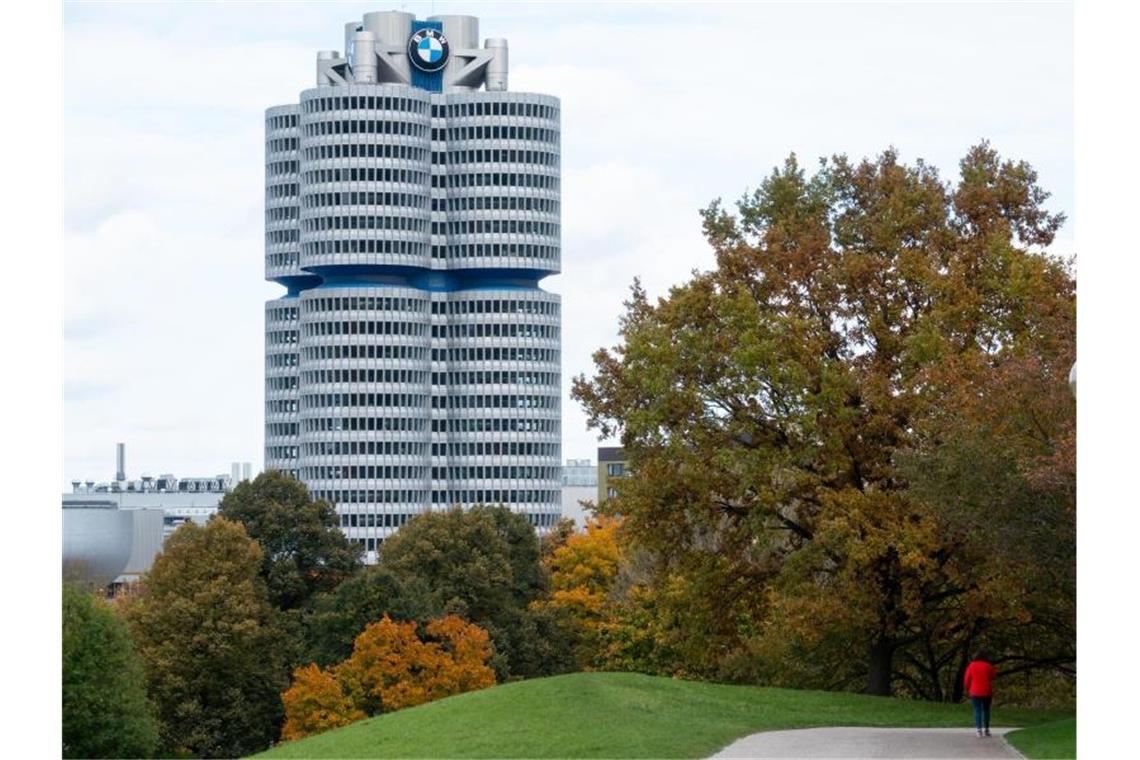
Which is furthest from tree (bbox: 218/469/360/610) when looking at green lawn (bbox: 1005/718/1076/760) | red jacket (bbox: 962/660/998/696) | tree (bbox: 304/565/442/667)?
red jacket (bbox: 962/660/998/696)

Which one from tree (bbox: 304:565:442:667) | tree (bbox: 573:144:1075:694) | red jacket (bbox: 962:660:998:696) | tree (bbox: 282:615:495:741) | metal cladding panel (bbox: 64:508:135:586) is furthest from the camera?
metal cladding panel (bbox: 64:508:135:586)

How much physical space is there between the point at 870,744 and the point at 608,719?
383 centimetres

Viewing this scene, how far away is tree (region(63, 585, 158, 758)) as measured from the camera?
5559 centimetres

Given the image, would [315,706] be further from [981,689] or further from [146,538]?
[146,538]

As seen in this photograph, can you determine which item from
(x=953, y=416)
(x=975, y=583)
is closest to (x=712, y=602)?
(x=975, y=583)

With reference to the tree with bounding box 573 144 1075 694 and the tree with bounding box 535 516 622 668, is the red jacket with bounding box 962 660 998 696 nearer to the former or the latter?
the tree with bounding box 573 144 1075 694

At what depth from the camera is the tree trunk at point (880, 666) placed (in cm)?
4153

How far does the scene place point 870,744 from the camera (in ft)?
97.6

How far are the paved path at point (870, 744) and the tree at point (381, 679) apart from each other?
33545 mm

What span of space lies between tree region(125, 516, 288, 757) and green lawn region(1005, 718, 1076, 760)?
41.5m

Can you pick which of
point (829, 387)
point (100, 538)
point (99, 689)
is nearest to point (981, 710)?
point (829, 387)

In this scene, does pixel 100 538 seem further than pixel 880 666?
Yes

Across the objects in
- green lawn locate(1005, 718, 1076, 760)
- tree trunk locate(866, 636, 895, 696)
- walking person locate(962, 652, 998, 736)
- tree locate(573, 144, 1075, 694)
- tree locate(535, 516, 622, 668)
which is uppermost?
tree locate(573, 144, 1075, 694)
